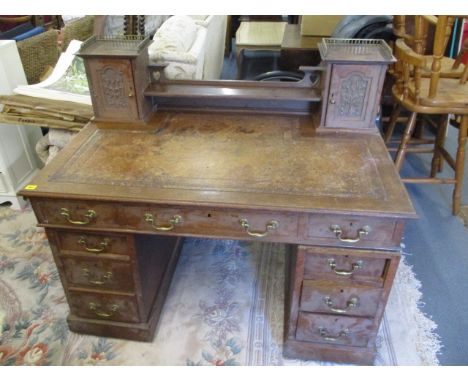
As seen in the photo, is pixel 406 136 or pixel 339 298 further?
pixel 406 136

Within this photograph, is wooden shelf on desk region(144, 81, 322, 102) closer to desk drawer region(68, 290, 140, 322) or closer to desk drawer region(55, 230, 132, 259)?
desk drawer region(55, 230, 132, 259)

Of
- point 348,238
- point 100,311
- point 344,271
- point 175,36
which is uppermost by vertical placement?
point 175,36

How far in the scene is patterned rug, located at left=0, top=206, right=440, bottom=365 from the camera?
5.01 feet

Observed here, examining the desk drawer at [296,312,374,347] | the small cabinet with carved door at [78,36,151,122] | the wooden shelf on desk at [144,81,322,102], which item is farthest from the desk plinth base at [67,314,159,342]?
the wooden shelf on desk at [144,81,322,102]

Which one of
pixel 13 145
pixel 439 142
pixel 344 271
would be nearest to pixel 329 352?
pixel 344 271

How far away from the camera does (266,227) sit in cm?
119

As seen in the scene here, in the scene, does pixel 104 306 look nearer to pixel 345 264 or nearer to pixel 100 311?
pixel 100 311

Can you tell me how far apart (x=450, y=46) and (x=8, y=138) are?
287 cm

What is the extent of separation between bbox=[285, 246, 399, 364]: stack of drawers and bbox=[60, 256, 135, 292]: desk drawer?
599 mm

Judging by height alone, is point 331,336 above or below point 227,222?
below

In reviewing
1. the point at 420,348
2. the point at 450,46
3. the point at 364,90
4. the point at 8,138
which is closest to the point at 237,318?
the point at 420,348

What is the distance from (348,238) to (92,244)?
0.85m

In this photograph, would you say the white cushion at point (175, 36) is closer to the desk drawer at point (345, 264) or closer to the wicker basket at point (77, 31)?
the wicker basket at point (77, 31)

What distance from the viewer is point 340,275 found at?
1.27m
